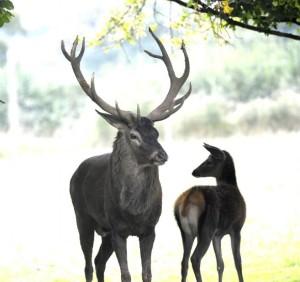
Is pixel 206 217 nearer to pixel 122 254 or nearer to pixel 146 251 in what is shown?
pixel 146 251

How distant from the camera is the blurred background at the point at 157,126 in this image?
1564 cm

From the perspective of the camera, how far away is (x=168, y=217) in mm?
21312

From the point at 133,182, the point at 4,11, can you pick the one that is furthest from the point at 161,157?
the point at 4,11

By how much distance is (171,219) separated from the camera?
20891 millimetres

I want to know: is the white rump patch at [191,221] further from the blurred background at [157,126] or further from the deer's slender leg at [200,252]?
the blurred background at [157,126]

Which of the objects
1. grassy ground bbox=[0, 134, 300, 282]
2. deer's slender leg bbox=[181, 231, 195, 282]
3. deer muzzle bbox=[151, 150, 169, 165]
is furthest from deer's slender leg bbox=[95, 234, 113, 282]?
grassy ground bbox=[0, 134, 300, 282]

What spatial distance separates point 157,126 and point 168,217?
49.7ft

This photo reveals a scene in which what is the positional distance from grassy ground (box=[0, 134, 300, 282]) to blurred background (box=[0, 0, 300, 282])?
36 mm

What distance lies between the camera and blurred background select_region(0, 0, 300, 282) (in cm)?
1564

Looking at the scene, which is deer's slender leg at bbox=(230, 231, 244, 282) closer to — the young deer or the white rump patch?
the young deer

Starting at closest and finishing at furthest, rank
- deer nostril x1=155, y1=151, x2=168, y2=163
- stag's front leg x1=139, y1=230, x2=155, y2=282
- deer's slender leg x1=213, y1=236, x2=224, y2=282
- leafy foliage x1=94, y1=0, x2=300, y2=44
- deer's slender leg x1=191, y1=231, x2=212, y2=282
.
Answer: deer nostril x1=155, y1=151, x2=168, y2=163
stag's front leg x1=139, y1=230, x2=155, y2=282
deer's slender leg x1=191, y1=231, x2=212, y2=282
deer's slender leg x1=213, y1=236, x2=224, y2=282
leafy foliage x1=94, y1=0, x2=300, y2=44

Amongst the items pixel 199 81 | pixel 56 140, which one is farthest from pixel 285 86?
pixel 56 140

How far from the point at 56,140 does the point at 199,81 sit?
320 inches

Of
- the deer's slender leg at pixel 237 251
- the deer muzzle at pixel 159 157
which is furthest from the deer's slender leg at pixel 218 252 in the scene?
the deer muzzle at pixel 159 157
